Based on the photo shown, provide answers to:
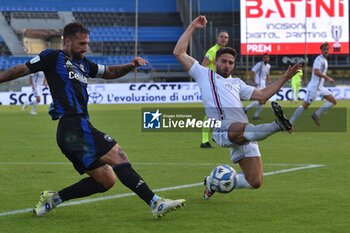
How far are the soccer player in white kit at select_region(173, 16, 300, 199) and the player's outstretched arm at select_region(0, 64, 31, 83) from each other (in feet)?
7.03

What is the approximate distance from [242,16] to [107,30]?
40.8ft

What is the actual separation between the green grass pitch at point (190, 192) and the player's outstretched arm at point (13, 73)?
134 cm

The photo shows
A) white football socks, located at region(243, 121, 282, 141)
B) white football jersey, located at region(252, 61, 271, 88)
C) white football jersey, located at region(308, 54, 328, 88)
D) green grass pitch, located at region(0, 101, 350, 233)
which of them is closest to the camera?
green grass pitch, located at region(0, 101, 350, 233)

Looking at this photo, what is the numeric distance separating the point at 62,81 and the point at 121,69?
0.92 m

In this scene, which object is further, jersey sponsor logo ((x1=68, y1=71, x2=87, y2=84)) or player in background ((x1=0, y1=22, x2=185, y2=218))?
jersey sponsor logo ((x1=68, y1=71, x2=87, y2=84))

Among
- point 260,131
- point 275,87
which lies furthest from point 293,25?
point 260,131

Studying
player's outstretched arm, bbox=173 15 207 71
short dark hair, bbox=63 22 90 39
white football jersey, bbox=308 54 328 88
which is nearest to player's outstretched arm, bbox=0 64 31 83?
short dark hair, bbox=63 22 90 39

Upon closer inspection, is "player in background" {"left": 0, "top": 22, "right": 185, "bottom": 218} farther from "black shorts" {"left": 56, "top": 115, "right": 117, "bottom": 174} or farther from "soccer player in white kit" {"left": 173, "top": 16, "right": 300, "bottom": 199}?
"soccer player in white kit" {"left": 173, "top": 16, "right": 300, "bottom": 199}

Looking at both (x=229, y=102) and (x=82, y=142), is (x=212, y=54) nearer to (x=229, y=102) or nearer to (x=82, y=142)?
(x=229, y=102)

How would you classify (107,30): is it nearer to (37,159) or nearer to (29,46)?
(29,46)

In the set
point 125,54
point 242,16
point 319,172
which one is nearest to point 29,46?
point 125,54

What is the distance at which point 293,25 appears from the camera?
53.7 metres

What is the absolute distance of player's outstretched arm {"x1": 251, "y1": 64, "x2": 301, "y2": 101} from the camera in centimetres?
781

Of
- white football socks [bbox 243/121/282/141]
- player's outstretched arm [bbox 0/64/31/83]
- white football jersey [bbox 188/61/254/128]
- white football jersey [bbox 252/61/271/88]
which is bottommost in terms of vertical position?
white football jersey [bbox 252/61/271/88]
